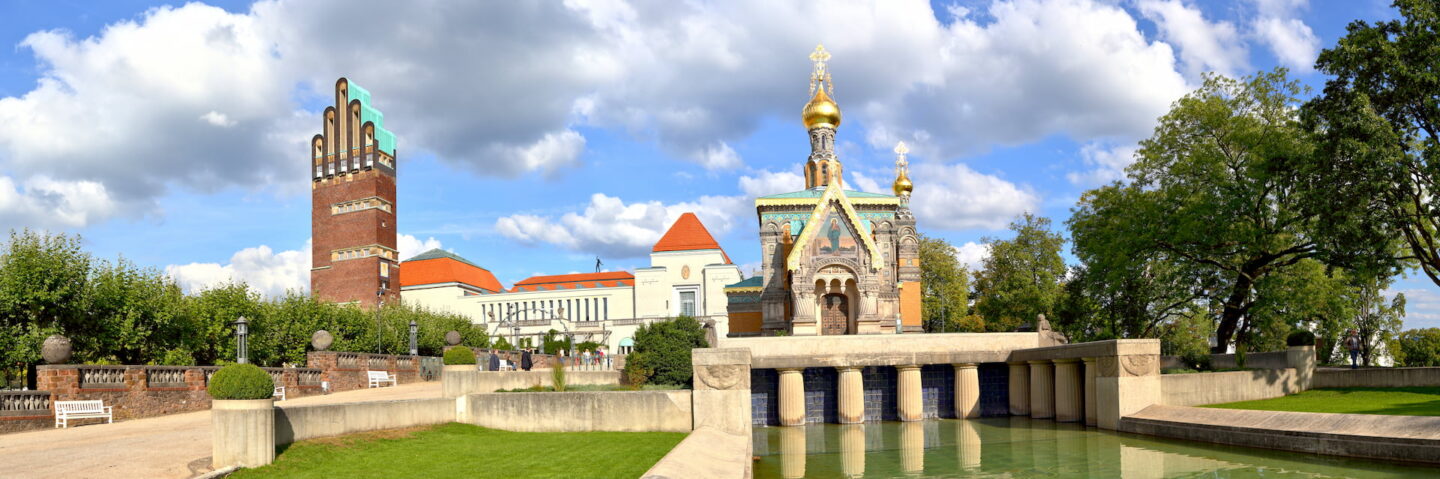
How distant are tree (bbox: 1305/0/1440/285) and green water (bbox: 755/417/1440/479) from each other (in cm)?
989

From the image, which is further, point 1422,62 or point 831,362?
point 831,362

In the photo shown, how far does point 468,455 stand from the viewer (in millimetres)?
16891

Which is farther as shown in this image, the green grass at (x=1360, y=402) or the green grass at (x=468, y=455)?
the green grass at (x=1360, y=402)

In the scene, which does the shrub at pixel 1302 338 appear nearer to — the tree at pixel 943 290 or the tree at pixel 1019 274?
the tree at pixel 1019 274

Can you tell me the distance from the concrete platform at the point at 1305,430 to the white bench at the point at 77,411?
2584 cm

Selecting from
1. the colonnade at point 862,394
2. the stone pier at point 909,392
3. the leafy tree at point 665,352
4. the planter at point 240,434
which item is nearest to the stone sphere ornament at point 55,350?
the planter at point 240,434

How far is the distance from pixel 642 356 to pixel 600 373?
6.94 ft

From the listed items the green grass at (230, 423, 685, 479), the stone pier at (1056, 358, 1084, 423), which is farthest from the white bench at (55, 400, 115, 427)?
the stone pier at (1056, 358, 1084, 423)

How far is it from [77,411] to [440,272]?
96.1m

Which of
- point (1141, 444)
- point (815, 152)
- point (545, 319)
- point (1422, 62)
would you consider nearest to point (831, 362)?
point (1141, 444)

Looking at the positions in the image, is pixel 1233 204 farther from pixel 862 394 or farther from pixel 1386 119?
pixel 862 394

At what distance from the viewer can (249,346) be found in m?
43.4

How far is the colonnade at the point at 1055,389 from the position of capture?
92.2 feet

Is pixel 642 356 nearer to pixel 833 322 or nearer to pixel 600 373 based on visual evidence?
pixel 600 373
